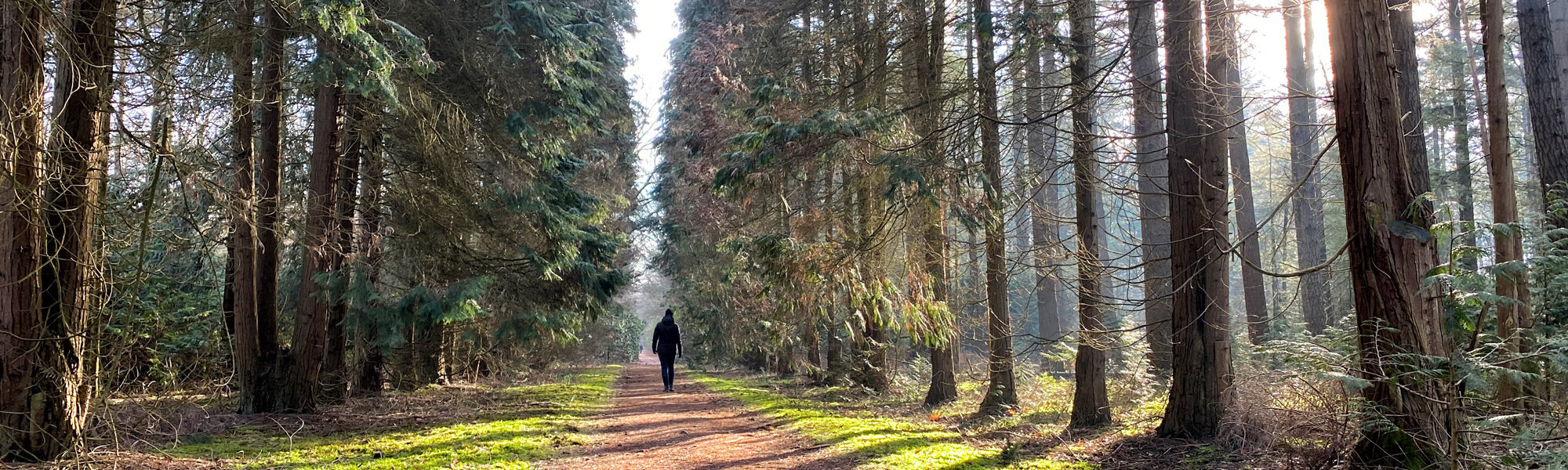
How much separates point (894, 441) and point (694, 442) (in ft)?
7.38

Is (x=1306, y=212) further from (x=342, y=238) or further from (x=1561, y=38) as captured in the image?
(x=342, y=238)

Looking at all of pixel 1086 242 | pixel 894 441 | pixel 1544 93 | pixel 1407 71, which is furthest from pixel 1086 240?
pixel 1544 93

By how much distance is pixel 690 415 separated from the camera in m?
11.5

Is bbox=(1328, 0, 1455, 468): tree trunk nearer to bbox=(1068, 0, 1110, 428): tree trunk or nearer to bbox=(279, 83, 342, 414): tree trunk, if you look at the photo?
bbox=(1068, 0, 1110, 428): tree trunk

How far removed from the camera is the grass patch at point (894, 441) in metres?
6.58

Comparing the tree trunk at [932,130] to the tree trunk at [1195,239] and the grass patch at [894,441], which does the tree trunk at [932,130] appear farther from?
the tree trunk at [1195,239]

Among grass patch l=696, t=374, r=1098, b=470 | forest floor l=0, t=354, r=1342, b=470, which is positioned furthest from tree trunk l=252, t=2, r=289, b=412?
grass patch l=696, t=374, r=1098, b=470

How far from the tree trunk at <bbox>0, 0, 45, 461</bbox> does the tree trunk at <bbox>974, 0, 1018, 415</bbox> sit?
24.8ft

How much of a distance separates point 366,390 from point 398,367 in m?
1.57

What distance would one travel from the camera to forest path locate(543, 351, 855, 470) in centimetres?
711

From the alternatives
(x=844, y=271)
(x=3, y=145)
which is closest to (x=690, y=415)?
(x=844, y=271)

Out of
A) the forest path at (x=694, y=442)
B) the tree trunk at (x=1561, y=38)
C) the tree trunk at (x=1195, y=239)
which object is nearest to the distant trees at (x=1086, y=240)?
the tree trunk at (x=1195, y=239)

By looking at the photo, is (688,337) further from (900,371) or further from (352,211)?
(352,211)

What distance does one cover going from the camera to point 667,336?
15688mm
